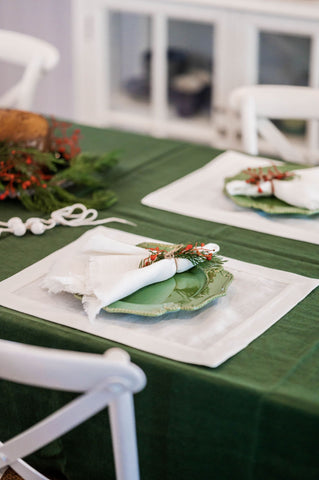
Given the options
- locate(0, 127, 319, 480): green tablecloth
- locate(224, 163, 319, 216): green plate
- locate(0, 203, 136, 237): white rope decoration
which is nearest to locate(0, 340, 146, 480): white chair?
locate(0, 127, 319, 480): green tablecloth

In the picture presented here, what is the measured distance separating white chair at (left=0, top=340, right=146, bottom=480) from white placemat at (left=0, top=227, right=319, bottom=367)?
0.59ft

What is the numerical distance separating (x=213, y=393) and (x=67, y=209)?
2.15 feet

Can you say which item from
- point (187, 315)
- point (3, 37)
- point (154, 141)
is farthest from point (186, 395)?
point (3, 37)

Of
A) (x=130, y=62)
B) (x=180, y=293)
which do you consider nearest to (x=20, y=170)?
(x=180, y=293)

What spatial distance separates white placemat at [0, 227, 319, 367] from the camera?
1.15 meters

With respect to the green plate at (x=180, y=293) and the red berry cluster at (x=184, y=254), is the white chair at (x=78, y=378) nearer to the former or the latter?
the green plate at (x=180, y=293)

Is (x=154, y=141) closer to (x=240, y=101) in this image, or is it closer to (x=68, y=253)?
(x=240, y=101)

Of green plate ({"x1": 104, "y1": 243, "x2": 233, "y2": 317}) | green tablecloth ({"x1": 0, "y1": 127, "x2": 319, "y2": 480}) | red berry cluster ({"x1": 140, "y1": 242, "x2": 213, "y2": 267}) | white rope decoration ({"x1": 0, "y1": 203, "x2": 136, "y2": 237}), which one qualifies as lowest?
green tablecloth ({"x1": 0, "y1": 127, "x2": 319, "y2": 480})

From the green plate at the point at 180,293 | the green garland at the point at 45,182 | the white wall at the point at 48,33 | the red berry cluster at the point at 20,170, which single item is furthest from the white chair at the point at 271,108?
the white wall at the point at 48,33

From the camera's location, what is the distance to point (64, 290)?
50.1 inches

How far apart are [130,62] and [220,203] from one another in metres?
2.03

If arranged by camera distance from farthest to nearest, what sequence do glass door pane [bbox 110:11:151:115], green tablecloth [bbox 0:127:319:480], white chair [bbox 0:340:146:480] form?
1. glass door pane [bbox 110:11:151:115]
2. green tablecloth [bbox 0:127:319:480]
3. white chair [bbox 0:340:146:480]

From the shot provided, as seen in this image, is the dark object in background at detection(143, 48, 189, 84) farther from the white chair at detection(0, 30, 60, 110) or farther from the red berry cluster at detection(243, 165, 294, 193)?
the red berry cluster at detection(243, 165, 294, 193)

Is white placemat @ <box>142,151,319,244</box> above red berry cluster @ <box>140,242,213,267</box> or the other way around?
the other way around
